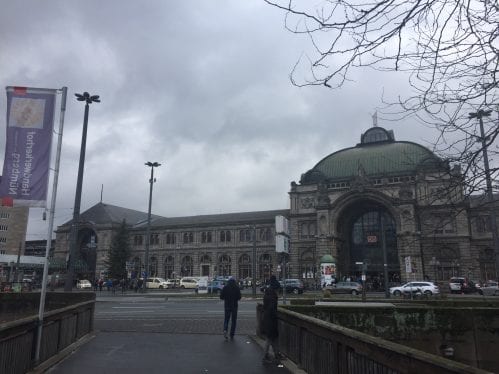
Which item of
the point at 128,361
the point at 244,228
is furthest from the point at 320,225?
the point at 128,361

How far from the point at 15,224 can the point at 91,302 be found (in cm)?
11644

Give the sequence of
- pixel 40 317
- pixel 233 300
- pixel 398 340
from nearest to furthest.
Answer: pixel 40 317 → pixel 398 340 → pixel 233 300

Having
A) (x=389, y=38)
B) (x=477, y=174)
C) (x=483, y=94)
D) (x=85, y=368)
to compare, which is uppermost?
(x=389, y=38)

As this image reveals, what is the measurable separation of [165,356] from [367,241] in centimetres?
6662

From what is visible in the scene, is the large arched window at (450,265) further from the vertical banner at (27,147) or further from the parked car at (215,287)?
the vertical banner at (27,147)

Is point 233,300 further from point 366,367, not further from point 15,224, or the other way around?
point 15,224

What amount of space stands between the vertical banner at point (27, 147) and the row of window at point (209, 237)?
74.1 m

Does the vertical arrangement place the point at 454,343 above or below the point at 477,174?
below

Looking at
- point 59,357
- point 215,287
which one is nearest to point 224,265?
point 215,287

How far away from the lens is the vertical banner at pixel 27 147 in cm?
928

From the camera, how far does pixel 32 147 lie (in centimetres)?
950

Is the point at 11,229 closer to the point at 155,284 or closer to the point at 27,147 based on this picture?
the point at 155,284

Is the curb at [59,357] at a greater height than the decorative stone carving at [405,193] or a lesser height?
lesser

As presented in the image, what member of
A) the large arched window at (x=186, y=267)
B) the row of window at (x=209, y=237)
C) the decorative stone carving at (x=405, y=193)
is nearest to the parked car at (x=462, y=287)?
the decorative stone carving at (x=405, y=193)
